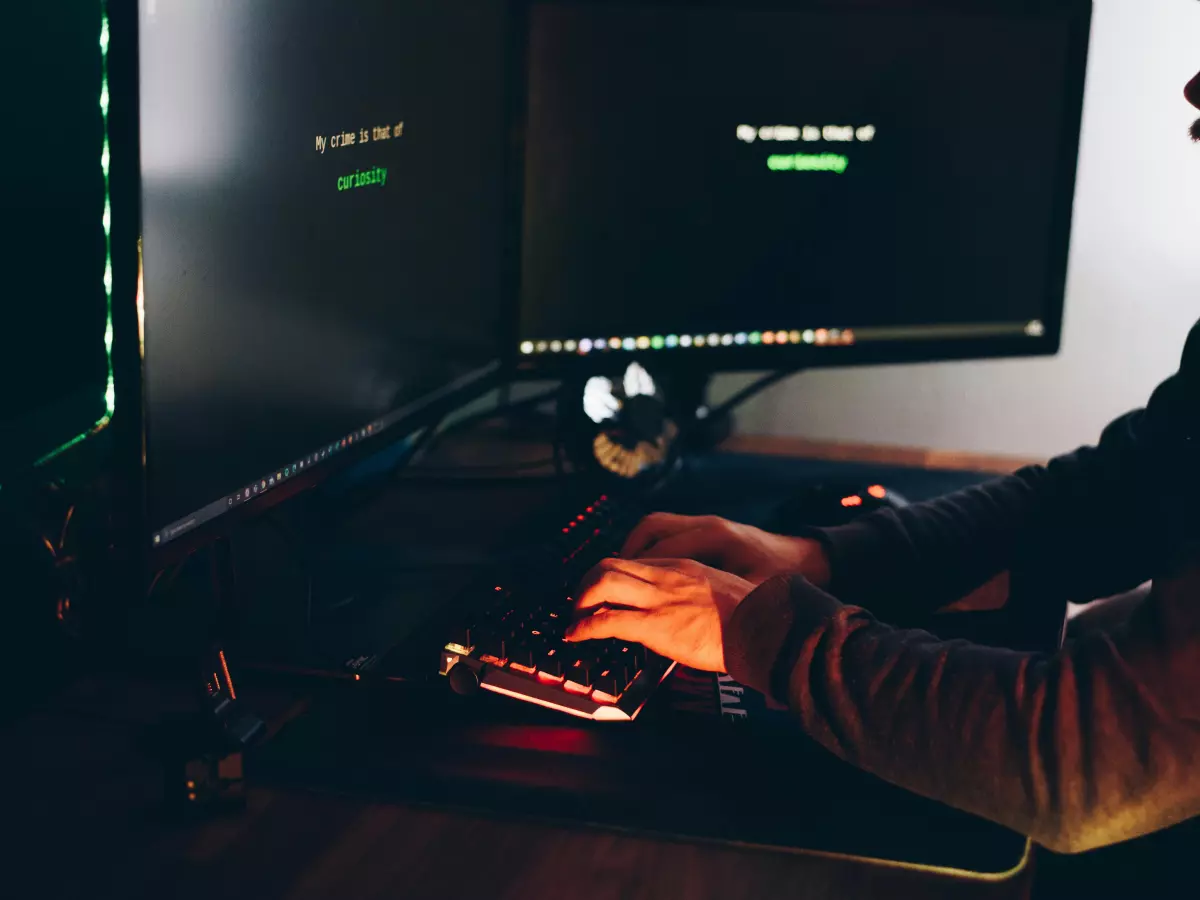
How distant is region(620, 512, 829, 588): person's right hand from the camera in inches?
40.0

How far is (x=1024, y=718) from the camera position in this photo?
2.32ft

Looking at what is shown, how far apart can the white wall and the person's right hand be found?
65 centimetres

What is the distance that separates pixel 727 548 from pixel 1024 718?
0.35 metres

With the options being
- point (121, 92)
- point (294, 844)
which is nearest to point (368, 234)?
point (121, 92)

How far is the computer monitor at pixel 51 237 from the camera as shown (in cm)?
89

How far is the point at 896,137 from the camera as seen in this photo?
137 cm

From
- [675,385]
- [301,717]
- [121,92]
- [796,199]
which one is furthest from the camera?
[675,385]

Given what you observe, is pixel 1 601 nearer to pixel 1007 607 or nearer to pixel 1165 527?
pixel 1007 607

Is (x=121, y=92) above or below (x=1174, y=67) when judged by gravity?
below

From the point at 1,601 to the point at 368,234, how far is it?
0.38 metres

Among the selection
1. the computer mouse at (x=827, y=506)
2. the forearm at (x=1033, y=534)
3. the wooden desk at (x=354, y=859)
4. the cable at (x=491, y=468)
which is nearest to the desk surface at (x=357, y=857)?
the wooden desk at (x=354, y=859)

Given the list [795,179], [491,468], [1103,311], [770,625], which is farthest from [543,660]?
[1103,311]

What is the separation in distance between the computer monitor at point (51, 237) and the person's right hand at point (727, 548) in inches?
17.5

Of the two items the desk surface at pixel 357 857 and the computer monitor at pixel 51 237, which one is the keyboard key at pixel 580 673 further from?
the computer monitor at pixel 51 237
